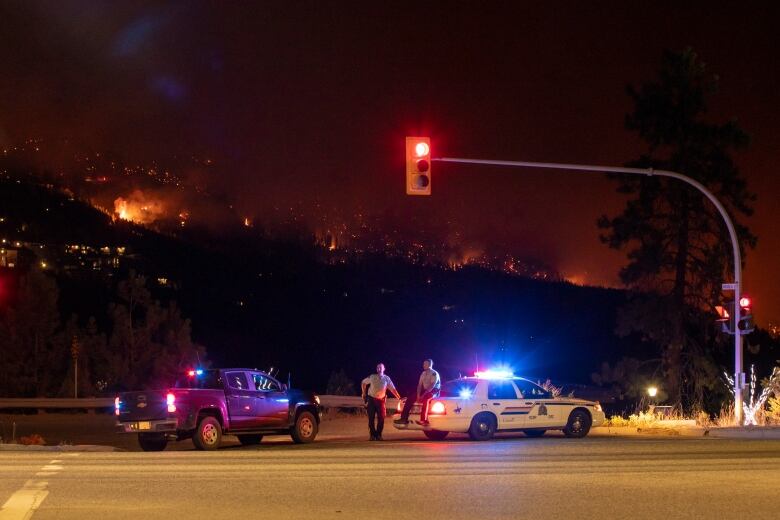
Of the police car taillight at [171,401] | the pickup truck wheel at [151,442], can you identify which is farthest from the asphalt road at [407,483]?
the pickup truck wheel at [151,442]

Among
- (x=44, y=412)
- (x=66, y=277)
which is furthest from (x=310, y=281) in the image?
(x=44, y=412)

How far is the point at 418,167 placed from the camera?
21469 mm

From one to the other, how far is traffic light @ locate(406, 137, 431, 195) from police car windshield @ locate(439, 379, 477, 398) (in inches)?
175

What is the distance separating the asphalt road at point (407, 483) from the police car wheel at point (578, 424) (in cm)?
353

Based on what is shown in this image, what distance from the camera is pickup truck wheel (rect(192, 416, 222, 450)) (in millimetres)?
20719

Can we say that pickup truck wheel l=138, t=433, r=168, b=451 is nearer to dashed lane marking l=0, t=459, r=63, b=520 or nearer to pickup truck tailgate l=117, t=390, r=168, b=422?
pickup truck tailgate l=117, t=390, r=168, b=422

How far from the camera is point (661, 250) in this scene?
121 ft

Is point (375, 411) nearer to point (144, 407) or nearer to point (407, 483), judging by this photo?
point (144, 407)

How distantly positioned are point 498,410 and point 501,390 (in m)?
0.50

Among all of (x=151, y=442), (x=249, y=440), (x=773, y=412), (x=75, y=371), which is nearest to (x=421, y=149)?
Result: (x=249, y=440)

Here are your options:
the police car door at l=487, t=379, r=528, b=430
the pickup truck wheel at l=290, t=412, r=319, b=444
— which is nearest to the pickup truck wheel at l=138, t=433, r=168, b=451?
the pickup truck wheel at l=290, t=412, r=319, b=444

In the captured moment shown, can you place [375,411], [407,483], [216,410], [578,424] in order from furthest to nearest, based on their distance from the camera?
[578,424] < [375,411] < [216,410] < [407,483]

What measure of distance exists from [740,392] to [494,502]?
14370 millimetres

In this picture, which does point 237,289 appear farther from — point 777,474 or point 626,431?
point 777,474
